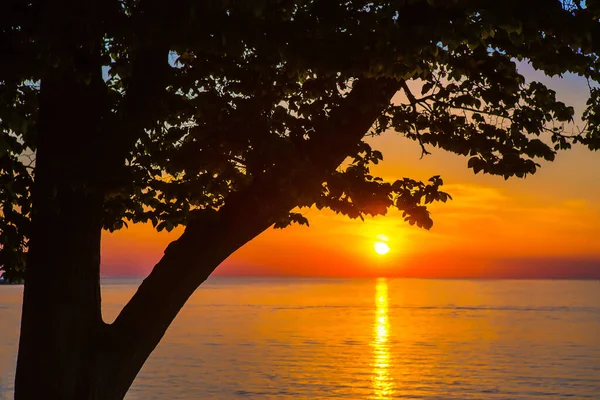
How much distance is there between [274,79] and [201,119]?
3.84 ft

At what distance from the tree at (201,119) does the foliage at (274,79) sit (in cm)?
2

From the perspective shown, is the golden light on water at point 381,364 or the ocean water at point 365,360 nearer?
the golden light on water at point 381,364

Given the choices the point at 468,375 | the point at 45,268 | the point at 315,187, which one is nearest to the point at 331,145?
the point at 315,187

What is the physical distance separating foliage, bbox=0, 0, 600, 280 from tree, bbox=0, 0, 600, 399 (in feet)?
0.08

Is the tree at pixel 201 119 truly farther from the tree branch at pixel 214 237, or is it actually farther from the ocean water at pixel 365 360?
the ocean water at pixel 365 360

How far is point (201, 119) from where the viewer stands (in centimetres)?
1173

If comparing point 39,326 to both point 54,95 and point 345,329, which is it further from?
point 345,329

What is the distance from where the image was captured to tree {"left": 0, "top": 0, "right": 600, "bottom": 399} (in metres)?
8.34

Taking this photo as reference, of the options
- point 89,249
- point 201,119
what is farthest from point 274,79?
point 89,249

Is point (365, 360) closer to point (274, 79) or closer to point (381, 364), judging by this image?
point (381, 364)

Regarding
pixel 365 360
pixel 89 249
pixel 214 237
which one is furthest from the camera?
pixel 365 360

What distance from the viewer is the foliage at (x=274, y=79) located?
8242mm

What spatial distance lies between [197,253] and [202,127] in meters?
1.77

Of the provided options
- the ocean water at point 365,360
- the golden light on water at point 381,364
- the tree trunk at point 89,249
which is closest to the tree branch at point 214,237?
the tree trunk at point 89,249
